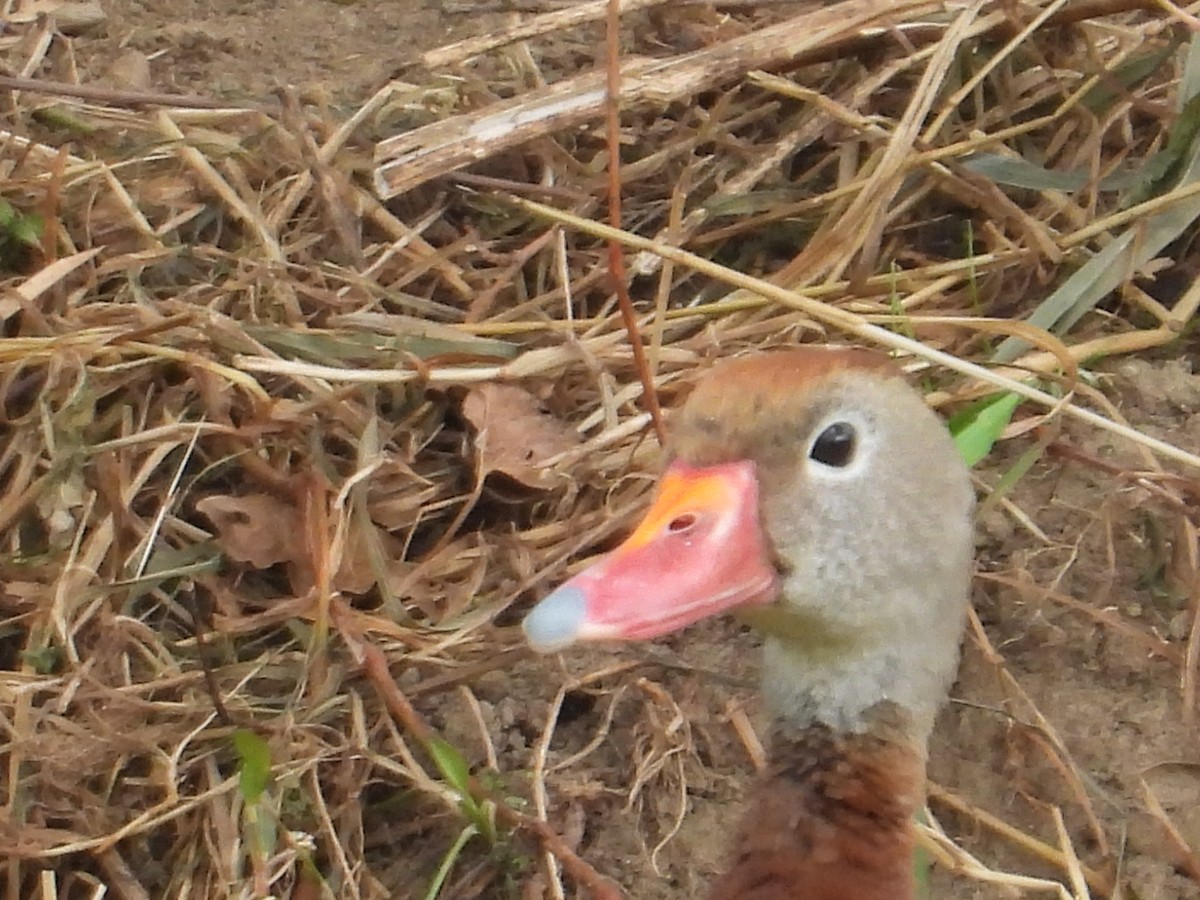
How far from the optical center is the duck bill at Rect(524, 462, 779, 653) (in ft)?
2.86

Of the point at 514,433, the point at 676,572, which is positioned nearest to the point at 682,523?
the point at 676,572

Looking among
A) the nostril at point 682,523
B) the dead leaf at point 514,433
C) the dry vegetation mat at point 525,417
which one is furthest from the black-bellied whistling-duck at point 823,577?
the dead leaf at point 514,433

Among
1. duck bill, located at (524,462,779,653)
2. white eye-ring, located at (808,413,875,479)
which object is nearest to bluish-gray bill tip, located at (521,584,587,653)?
duck bill, located at (524,462,779,653)

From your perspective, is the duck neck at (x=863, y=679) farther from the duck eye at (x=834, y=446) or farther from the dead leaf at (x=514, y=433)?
the dead leaf at (x=514, y=433)

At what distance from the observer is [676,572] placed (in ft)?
3.04

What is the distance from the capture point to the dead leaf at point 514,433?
4.90 feet

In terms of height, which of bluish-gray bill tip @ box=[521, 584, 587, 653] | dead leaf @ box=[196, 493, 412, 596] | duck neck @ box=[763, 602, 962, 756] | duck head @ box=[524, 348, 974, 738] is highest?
bluish-gray bill tip @ box=[521, 584, 587, 653]

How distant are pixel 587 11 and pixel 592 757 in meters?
0.93

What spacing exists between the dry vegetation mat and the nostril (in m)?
0.44

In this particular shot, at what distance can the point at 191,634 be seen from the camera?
145 cm

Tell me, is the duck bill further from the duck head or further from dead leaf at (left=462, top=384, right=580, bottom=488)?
dead leaf at (left=462, top=384, right=580, bottom=488)

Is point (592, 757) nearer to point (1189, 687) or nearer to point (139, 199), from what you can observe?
point (1189, 687)

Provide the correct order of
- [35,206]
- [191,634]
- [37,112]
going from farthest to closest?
[37,112], [35,206], [191,634]

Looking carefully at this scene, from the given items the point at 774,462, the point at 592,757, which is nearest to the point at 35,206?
the point at 592,757
